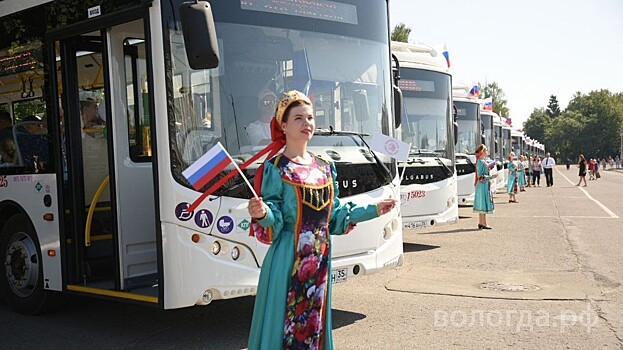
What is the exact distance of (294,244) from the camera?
4.62 meters

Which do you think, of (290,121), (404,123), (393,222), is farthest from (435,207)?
(290,121)

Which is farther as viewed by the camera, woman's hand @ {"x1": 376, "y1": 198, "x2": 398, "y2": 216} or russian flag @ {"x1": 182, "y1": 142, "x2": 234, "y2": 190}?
woman's hand @ {"x1": 376, "y1": 198, "x2": 398, "y2": 216}

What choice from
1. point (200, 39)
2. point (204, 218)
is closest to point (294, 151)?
point (200, 39)

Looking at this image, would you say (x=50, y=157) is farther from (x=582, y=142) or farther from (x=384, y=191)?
(x=582, y=142)

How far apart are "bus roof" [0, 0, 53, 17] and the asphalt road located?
3.20 metres

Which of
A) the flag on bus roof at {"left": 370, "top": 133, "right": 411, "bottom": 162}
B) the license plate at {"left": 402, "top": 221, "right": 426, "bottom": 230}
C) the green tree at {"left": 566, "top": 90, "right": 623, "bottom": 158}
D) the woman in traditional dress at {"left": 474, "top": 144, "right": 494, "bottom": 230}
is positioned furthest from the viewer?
the green tree at {"left": 566, "top": 90, "right": 623, "bottom": 158}

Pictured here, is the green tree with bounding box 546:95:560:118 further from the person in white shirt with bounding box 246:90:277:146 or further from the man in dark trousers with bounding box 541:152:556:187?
the person in white shirt with bounding box 246:90:277:146

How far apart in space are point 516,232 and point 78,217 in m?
10.6

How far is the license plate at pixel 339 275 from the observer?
23.4 feet

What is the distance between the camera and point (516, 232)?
52.3 ft

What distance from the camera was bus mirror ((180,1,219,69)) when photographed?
18.6ft

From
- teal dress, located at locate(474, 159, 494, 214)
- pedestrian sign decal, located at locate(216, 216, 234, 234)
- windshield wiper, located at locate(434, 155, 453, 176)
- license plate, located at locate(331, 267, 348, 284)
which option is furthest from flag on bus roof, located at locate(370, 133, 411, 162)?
teal dress, located at locate(474, 159, 494, 214)

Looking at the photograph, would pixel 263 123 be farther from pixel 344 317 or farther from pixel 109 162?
pixel 344 317

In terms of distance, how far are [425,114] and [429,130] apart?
0.31 meters
